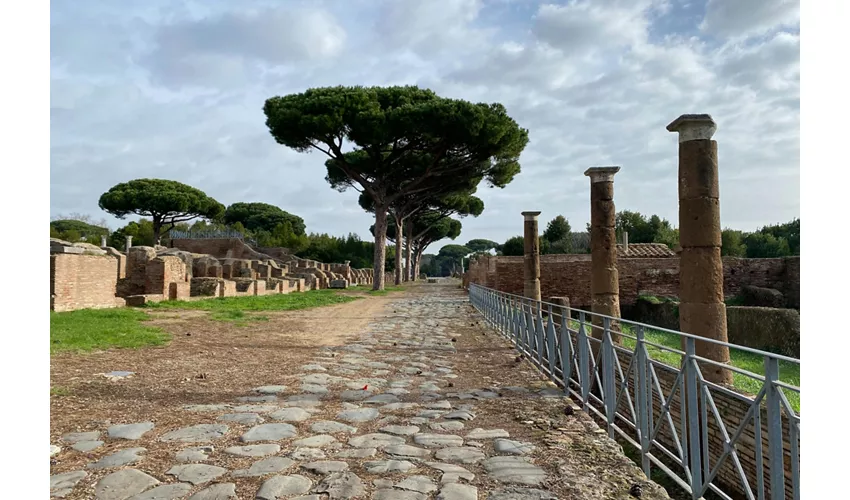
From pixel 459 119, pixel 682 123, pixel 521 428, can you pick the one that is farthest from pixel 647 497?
pixel 459 119

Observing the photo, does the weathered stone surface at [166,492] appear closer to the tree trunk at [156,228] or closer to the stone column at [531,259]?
the stone column at [531,259]

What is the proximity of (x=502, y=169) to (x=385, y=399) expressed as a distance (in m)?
26.0

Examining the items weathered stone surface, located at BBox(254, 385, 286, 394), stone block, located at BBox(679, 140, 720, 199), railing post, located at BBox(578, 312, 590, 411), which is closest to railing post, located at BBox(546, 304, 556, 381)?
railing post, located at BBox(578, 312, 590, 411)

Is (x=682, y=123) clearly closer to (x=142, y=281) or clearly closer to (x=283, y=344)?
(x=283, y=344)

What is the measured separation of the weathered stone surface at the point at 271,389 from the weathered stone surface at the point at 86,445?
194 cm

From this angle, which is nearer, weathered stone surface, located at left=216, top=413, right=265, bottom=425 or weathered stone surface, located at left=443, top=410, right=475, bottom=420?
weathered stone surface, located at left=216, top=413, right=265, bottom=425

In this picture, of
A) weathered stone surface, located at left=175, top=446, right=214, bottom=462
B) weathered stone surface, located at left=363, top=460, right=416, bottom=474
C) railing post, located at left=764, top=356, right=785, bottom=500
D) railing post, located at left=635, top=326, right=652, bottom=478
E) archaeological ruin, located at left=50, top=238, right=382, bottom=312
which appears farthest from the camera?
archaeological ruin, located at left=50, top=238, right=382, bottom=312

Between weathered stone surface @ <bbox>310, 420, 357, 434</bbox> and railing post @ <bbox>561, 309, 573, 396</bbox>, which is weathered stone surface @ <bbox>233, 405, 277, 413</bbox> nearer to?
weathered stone surface @ <bbox>310, 420, 357, 434</bbox>

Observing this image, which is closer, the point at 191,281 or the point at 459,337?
the point at 459,337

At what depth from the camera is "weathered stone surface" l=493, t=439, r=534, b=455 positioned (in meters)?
4.09

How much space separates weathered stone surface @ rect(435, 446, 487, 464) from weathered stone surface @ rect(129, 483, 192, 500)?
159 cm

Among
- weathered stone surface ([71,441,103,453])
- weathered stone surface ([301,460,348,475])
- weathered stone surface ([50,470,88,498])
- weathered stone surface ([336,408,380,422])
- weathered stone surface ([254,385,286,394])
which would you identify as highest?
weathered stone surface ([50,470,88,498])

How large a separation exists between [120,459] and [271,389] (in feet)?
7.70

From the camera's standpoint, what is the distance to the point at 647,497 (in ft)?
10.8
